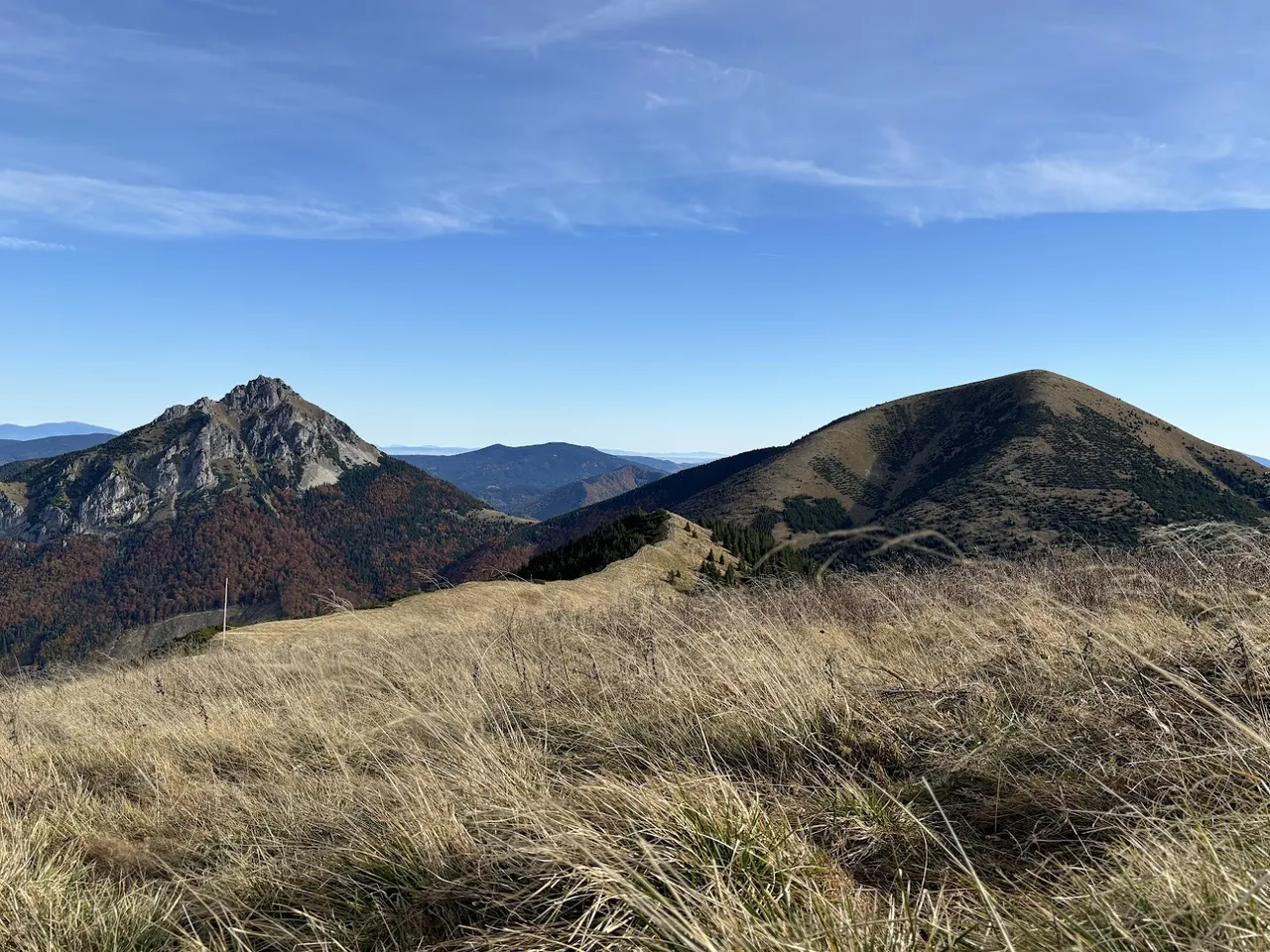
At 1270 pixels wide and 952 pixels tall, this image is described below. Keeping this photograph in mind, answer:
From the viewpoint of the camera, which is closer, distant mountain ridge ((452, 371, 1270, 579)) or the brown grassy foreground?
the brown grassy foreground

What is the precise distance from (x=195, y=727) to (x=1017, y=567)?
9385 mm

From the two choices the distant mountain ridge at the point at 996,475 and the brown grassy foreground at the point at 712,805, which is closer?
the brown grassy foreground at the point at 712,805

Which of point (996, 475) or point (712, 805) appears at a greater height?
point (996, 475)

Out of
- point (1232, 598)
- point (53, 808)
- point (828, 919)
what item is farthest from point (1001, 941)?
point (53, 808)

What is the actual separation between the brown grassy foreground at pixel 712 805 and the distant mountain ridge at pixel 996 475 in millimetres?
86937

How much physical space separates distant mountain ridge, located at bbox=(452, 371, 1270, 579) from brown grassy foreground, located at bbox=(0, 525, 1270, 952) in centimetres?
8694

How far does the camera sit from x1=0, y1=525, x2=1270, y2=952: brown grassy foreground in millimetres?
1938

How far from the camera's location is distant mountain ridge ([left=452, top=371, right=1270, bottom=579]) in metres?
105

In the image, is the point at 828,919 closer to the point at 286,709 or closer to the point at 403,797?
the point at 403,797

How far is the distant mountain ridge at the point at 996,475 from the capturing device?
10512cm

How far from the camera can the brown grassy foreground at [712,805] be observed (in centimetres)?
194

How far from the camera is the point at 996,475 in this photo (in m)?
126

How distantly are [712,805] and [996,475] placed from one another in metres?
140

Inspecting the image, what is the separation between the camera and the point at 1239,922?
1.63 m
